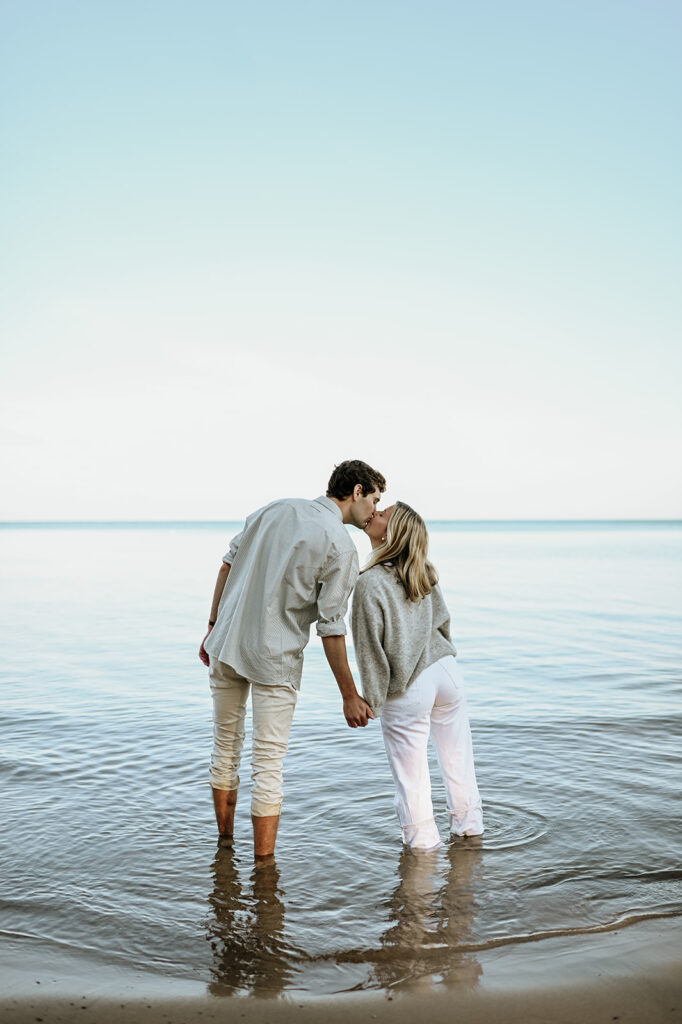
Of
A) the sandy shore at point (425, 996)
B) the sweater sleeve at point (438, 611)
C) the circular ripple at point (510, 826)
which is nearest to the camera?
the sandy shore at point (425, 996)

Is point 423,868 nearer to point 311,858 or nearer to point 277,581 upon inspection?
point 311,858

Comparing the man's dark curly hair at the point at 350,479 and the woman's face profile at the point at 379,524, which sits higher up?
the man's dark curly hair at the point at 350,479

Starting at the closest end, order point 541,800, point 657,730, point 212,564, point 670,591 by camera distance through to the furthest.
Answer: point 541,800, point 657,730, point 670,591, point 212,564

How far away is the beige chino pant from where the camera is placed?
4.12m

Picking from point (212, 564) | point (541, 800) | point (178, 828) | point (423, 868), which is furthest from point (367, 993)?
point (212, 564)

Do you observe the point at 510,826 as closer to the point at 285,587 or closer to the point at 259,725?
the point at 259,725

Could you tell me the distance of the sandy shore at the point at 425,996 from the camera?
9.06ft

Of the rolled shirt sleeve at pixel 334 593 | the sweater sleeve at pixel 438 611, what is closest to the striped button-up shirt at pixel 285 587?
the rolled shirt sleeve at pixel 334 593

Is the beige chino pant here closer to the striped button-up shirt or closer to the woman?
the striped button-up shirt

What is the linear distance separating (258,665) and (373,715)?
0.60m

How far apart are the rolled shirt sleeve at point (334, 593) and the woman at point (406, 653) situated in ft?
0.26

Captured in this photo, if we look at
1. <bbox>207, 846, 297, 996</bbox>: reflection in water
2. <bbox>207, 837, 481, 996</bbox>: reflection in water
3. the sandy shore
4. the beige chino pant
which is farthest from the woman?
the sandy shore

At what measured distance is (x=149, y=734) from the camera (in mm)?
6812

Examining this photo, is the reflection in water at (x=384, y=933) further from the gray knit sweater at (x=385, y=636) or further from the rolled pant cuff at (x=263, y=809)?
the gray knit sweater at (x=385, y=636)
